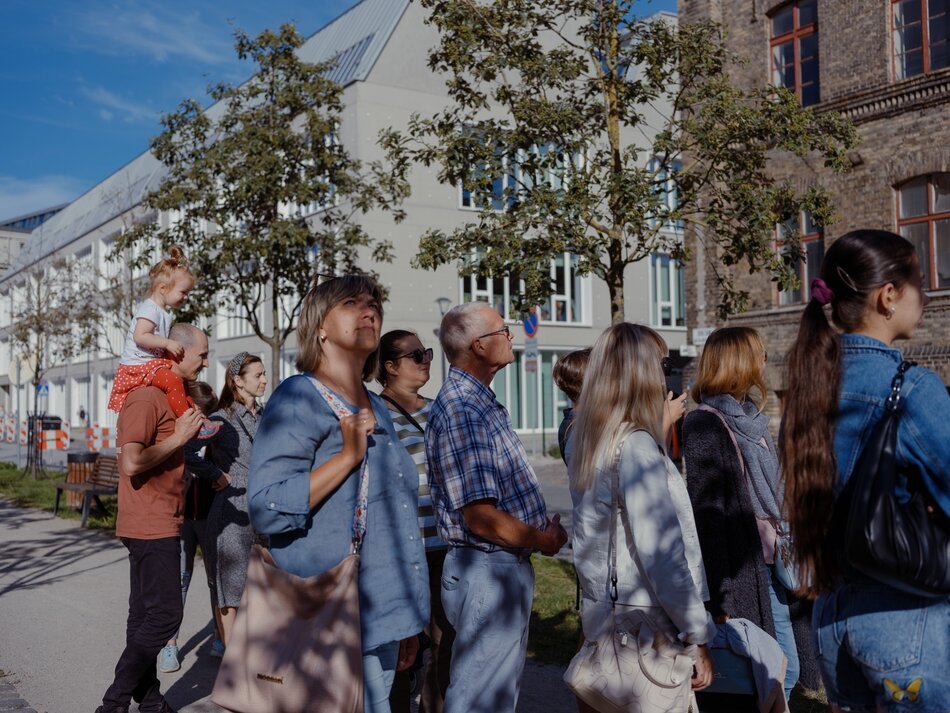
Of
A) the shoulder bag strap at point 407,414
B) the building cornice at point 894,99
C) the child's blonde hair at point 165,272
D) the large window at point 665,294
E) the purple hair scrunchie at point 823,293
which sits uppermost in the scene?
the building cornice at point 894,99

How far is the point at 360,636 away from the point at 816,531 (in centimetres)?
136

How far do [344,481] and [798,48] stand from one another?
1856cm

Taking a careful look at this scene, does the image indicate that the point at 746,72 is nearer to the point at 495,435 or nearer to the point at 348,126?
the point at 348,126

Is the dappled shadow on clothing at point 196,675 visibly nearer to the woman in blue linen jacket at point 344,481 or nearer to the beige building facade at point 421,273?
the woman in blue linen jacket at point 344,481

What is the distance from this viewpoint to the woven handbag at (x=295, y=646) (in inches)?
114

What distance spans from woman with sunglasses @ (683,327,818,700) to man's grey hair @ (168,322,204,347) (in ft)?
9.13

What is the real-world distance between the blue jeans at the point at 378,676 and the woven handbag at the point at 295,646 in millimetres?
251

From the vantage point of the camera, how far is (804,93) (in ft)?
63.6

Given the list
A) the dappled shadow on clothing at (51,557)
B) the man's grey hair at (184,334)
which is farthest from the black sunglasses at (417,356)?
the dappled shadow on clothing at (51,557)

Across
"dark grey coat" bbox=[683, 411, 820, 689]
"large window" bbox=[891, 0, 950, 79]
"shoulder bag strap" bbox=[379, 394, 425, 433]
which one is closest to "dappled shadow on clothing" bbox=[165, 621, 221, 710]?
"shoulder bag strap" bbox=[379, 394, 425, 433]

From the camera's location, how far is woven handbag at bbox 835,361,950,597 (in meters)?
2.30

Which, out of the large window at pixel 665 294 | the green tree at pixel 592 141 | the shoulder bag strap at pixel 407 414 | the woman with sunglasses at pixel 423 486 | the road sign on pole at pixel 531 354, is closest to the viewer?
the woman with sunglasses at pixel 423 486

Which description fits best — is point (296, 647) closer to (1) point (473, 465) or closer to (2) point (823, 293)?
(1) point (473, 465)

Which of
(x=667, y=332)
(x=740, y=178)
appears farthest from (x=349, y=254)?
(x=667, y=332)
